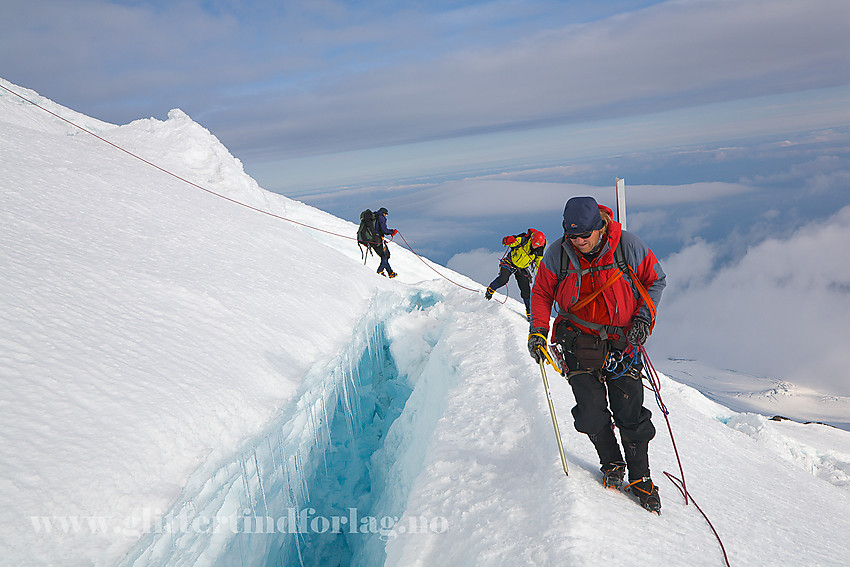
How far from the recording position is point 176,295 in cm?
455

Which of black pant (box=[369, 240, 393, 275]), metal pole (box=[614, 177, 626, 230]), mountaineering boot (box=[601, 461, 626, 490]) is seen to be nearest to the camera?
mountaineering boot (box=[601, 461, 626, 490])

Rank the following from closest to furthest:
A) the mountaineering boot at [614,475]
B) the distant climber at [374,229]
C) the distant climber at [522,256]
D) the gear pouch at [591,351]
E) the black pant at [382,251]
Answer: the gear pouch at [591,351], the mountaineering boot at [614,475], the distant climber at [522,256], the distant climber at [374,229], the black pant at [382,251]

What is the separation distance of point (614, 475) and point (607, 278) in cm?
Answer: 132

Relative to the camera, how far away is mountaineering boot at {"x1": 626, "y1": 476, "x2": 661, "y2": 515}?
9.07 feet

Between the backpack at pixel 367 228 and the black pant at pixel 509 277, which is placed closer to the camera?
the black pant at pixel 509 277

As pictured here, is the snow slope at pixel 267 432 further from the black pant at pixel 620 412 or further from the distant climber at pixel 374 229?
the distant climber at pixel 374 229

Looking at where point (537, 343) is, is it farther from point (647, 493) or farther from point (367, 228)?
point (367, 228)

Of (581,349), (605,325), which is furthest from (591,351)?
(605,325)

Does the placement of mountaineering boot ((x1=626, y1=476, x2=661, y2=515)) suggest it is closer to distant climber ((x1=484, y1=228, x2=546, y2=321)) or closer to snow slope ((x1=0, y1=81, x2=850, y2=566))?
snow slope ((x1=0, y1=81, x2=850, y2=566))

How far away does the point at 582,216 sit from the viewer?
2.51 m

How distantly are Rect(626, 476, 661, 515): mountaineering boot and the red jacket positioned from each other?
96cm

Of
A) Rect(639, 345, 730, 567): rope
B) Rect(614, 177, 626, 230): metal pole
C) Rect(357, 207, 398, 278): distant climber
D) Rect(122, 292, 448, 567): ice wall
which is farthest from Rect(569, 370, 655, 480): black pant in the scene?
Rect(357, 207, 398, 278): distant climber

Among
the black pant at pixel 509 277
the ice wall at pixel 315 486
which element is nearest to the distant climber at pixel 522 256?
the black pant at pixel 509 277

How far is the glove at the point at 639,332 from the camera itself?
2646 millimetres
